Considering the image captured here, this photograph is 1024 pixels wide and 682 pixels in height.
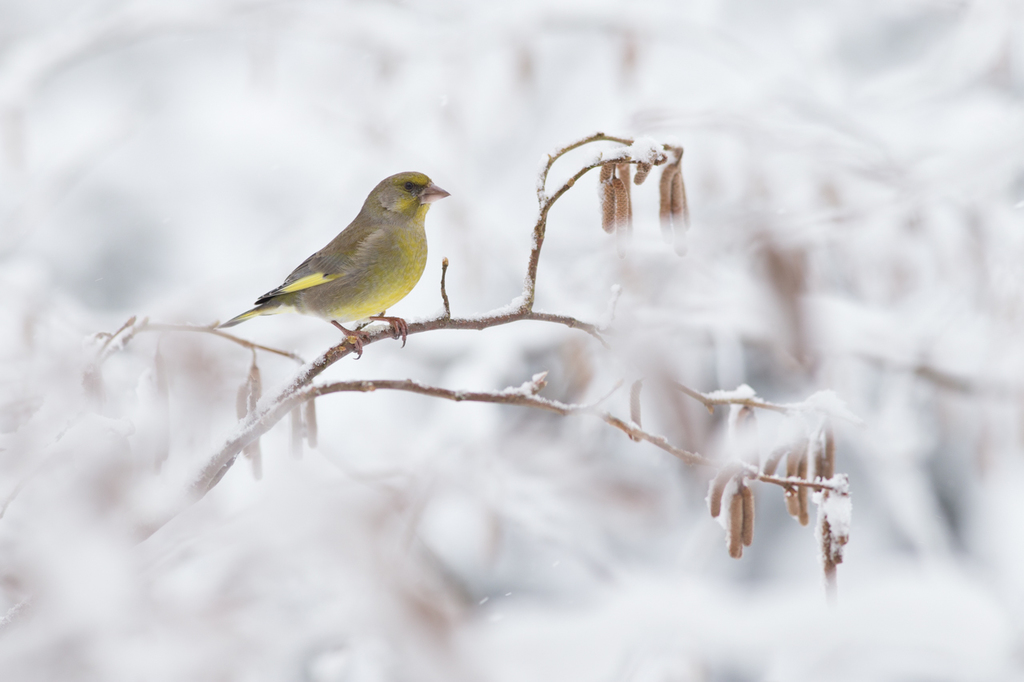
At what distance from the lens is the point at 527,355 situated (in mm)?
4680

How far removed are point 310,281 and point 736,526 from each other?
1.25m

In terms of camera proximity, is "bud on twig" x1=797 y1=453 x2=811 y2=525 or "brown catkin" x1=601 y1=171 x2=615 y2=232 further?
"bud on twig" x1=797 y1=453 x2=811 y2=525

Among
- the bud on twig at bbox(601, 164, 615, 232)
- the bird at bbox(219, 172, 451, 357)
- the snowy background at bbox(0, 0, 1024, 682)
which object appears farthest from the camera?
the bird at bbox(219, 172, 451, 357)

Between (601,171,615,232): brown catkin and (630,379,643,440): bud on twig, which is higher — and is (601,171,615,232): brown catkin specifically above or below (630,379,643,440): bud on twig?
above

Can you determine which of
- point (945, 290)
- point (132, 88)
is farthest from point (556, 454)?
point (132, 88)

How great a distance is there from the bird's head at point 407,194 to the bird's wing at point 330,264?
8cm

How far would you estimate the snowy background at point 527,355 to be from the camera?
3.80 ft

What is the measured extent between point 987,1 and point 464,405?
10.9 feet

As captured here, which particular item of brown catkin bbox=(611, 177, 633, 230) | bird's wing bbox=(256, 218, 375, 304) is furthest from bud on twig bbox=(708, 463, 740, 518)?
bird's wing bbox=(256, 218, 375, 304)

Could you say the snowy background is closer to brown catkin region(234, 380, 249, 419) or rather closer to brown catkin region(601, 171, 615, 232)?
brown catkin region(234, 380, 249, 419)

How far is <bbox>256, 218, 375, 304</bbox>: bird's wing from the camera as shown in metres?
1.98

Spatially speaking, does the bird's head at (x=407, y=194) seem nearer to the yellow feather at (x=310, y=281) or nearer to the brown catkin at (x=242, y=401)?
the yellow feather at (x=310, y=281)

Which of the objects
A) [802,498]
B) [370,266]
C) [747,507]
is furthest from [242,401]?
[802,498]

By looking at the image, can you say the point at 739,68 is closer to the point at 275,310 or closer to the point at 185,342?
the point at 275,310
